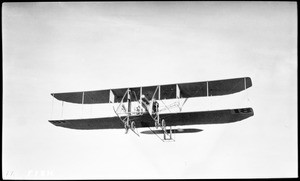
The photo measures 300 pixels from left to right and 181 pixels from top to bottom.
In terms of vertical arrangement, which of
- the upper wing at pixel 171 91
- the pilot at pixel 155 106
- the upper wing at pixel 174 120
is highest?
the upper wing at pixel 171 91

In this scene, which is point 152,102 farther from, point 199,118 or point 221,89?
point 221,89

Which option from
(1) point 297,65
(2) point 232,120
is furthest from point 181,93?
(1) point 297,65

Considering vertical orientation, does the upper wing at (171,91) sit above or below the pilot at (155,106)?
above

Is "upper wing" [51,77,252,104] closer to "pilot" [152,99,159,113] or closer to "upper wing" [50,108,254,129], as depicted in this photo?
"pilot" [152,99,159,113]

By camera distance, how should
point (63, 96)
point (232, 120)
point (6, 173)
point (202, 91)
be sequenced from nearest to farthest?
point (6, 173)
point (232, 120)
point (202, 91)
point (63, 96)

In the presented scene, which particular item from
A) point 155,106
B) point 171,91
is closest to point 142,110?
point 155,106

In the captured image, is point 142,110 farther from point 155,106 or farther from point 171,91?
point 171,91

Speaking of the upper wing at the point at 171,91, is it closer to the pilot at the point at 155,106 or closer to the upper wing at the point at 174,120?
the pilot at the point at 155,106

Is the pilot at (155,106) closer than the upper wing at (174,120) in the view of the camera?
No
